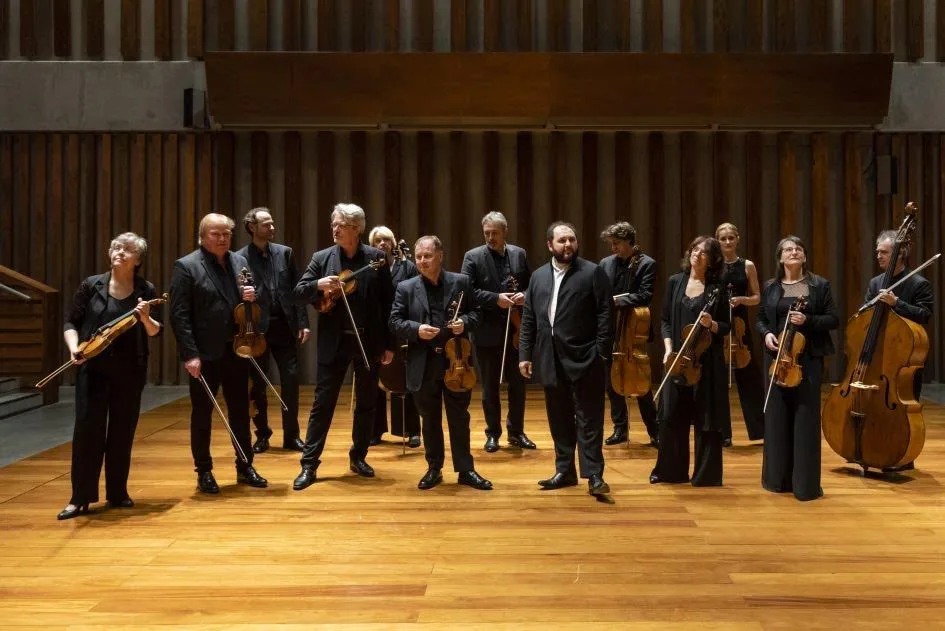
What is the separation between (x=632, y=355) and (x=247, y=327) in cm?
212

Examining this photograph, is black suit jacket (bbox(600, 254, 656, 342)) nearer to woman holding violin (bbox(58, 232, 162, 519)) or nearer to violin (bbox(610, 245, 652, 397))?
violin (bbox(610, 245, 652, 397))

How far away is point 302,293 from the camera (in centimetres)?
448

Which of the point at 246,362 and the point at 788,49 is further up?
the point at 788,49

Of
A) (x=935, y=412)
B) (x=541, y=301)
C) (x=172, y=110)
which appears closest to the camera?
(x=541, y=301)

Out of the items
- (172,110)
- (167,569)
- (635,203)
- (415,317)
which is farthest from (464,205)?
(167,569)

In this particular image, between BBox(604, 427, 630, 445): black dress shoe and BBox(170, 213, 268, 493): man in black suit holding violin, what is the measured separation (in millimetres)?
2252

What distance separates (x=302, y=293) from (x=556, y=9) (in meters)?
5.19

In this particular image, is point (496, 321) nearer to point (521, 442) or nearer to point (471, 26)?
point (521, 442)

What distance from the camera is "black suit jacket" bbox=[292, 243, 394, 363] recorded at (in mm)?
4535

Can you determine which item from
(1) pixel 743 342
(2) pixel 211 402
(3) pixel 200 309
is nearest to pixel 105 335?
(3) pixel 200 309

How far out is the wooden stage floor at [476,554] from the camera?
9.20 ft

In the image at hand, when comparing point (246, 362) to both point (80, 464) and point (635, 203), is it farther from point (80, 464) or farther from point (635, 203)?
point (635, 203)

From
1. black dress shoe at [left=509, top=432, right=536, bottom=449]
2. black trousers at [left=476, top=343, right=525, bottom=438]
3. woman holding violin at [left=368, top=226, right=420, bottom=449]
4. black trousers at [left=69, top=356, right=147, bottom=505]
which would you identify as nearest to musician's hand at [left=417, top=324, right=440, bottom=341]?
woman holding violin at [left=368, top=226, right=420, bottom=449]

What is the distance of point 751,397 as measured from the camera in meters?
5.48
